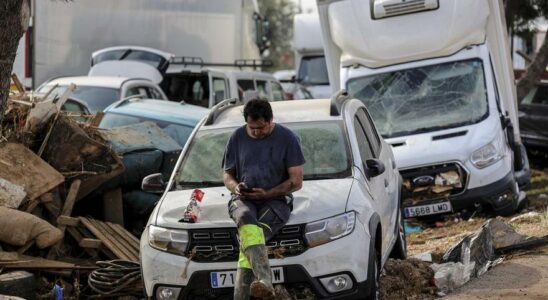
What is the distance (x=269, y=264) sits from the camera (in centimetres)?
688

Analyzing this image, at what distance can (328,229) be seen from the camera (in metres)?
7.14

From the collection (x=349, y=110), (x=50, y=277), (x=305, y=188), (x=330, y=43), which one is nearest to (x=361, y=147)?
(x=349, y=110)

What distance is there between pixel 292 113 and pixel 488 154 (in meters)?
4.17

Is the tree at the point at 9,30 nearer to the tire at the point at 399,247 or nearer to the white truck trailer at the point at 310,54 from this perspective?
the tire at the point at 399,247

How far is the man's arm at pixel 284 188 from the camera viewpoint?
7.11m

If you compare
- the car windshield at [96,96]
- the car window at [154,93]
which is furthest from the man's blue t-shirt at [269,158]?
the car window at [154,93]

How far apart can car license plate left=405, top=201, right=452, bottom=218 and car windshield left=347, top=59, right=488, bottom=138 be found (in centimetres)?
106

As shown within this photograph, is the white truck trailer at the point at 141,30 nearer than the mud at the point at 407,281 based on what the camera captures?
No

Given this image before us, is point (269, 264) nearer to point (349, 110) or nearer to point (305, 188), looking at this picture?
point (305, 188)

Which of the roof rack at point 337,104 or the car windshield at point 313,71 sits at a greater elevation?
the roof rack at point 337,104

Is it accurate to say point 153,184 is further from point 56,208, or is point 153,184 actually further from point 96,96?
point 96,96

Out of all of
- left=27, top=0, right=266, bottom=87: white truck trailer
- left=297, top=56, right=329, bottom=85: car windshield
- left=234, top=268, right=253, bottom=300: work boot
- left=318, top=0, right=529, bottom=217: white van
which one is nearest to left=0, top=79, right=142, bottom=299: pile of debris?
left=234, top=268, right=253, bottom=300: work boot

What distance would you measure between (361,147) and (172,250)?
2.11 metres

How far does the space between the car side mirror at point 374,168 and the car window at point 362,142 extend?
17cm
